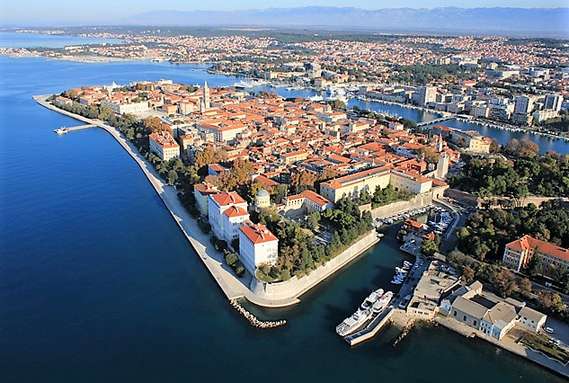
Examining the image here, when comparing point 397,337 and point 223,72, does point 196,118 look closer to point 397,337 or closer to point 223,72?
point 397,337

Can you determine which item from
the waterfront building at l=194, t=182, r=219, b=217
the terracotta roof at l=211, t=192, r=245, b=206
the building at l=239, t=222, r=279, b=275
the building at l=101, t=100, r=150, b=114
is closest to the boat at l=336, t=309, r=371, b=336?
the building at l=239, t=222, r=279, b=275

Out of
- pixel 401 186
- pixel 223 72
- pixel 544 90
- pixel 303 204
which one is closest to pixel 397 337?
pixel 303 204

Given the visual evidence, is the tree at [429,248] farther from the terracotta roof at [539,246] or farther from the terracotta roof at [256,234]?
the terracotta roof at [256,234]

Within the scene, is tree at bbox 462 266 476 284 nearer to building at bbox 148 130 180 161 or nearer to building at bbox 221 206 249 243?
building at bbox 221 206 249 243

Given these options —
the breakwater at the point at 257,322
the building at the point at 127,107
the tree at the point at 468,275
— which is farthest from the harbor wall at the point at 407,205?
the building at the point at 127,107

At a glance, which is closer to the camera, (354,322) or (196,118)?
(354,322)
